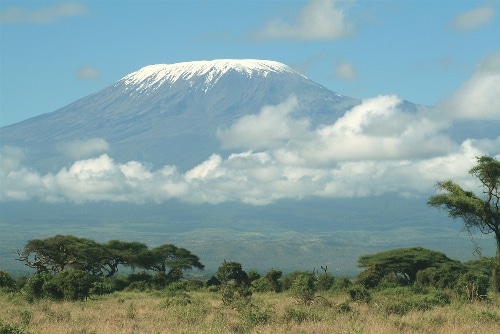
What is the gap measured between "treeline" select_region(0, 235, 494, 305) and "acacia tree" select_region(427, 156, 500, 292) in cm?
175

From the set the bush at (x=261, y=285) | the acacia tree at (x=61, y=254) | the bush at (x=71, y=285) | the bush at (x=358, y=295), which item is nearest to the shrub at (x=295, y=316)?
the bush at (x=358, y=295)

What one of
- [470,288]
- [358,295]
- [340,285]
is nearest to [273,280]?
[340,285]

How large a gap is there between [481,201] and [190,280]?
19.2m

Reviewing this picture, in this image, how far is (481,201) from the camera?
35.5 meters

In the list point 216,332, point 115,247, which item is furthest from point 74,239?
point 216,332

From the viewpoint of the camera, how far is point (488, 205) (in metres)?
35.2

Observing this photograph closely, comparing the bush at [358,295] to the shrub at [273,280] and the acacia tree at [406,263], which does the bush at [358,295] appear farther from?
the acacia tree at [406,263]

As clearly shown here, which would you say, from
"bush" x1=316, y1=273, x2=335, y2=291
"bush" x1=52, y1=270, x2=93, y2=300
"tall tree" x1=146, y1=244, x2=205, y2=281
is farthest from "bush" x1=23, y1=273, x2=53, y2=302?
"tall tree" x1=146, y1=244, x2=205, y2=281

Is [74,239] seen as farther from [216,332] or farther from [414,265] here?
[216,332]

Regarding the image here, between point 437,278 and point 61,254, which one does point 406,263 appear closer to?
point 437,278

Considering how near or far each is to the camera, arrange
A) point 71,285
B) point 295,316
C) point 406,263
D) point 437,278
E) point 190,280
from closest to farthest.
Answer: point 295,316 → point 71,285 → point 437,278 → point 190,280 → point 406,263

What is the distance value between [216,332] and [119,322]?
3695 mm

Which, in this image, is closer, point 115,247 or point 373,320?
point 373,320

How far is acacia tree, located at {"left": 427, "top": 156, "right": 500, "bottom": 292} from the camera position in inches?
1389
